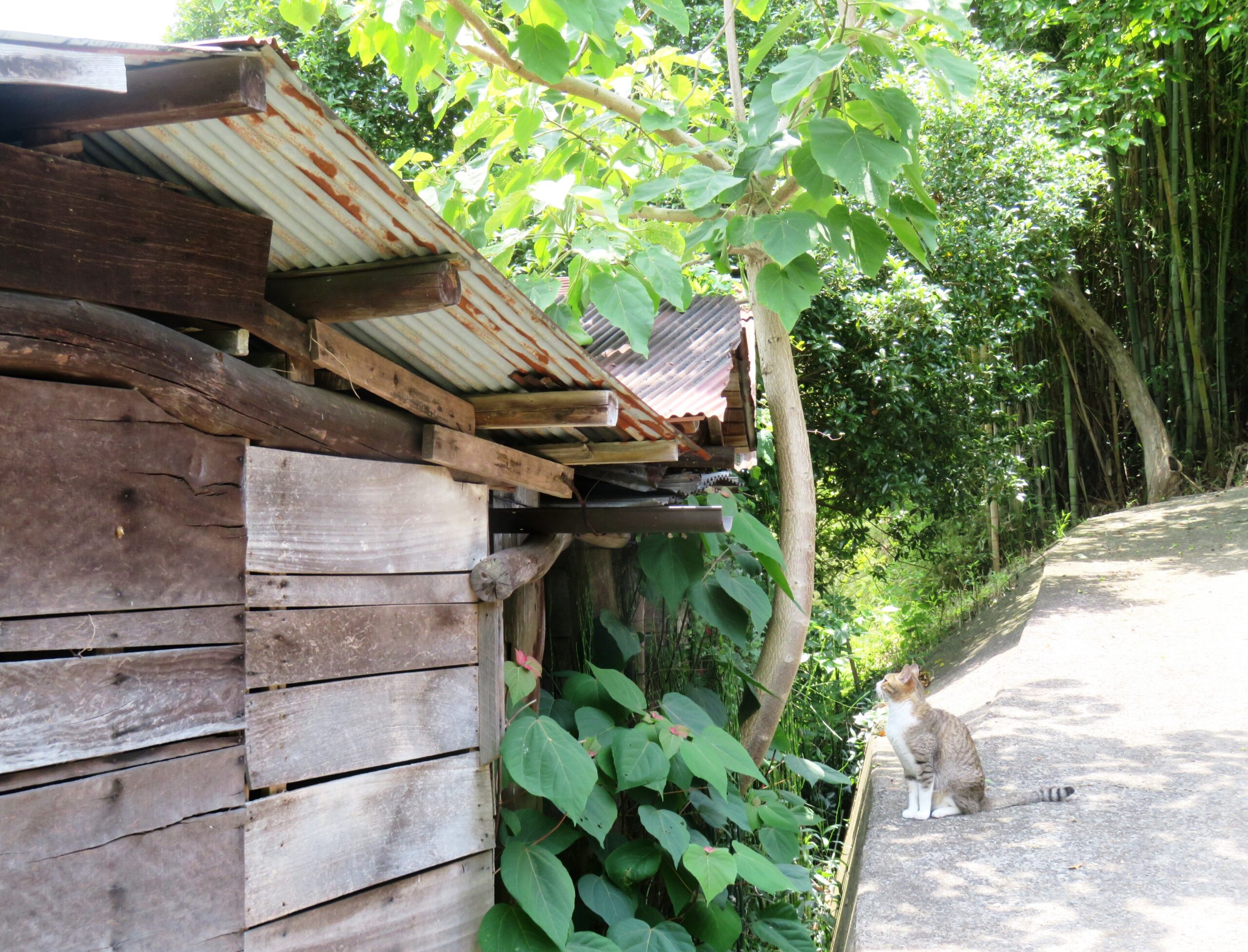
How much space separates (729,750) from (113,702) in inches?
78.5

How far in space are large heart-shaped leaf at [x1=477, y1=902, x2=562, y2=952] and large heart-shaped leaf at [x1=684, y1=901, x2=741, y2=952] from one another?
85cm

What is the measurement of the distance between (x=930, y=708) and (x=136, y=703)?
386 centimetres

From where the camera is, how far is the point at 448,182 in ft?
13.3

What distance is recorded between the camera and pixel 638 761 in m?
3.12

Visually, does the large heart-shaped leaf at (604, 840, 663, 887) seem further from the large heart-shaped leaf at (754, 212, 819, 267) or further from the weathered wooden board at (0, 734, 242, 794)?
the large heart-shaped leaf at (754, 212, 819, 267)

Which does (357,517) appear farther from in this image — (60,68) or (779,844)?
(779,844)

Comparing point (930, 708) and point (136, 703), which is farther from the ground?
point (136, 703)

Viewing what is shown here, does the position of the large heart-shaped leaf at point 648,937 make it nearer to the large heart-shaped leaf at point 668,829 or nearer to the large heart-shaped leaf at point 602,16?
the large heart-shaped leaf at point 668,829

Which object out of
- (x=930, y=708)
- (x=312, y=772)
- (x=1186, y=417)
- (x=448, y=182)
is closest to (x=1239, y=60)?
(x=1186, y=417)

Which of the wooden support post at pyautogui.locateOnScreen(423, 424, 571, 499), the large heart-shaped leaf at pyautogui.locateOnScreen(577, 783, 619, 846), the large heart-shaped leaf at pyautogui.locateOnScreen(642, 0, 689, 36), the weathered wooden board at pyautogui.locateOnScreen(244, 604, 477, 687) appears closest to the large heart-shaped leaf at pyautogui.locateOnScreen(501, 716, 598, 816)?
the large heart-shaped leaf at pyautogui.locateOnScreen(577, 783, 619, 846)

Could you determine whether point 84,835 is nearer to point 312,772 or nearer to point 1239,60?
point 312,772

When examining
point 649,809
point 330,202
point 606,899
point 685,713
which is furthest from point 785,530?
point 330,202

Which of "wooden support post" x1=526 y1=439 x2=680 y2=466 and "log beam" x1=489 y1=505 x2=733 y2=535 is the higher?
"wooden support post" x1=526 y1=439 x2=680 y2=466

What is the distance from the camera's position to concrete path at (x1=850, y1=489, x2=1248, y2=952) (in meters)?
3.51
